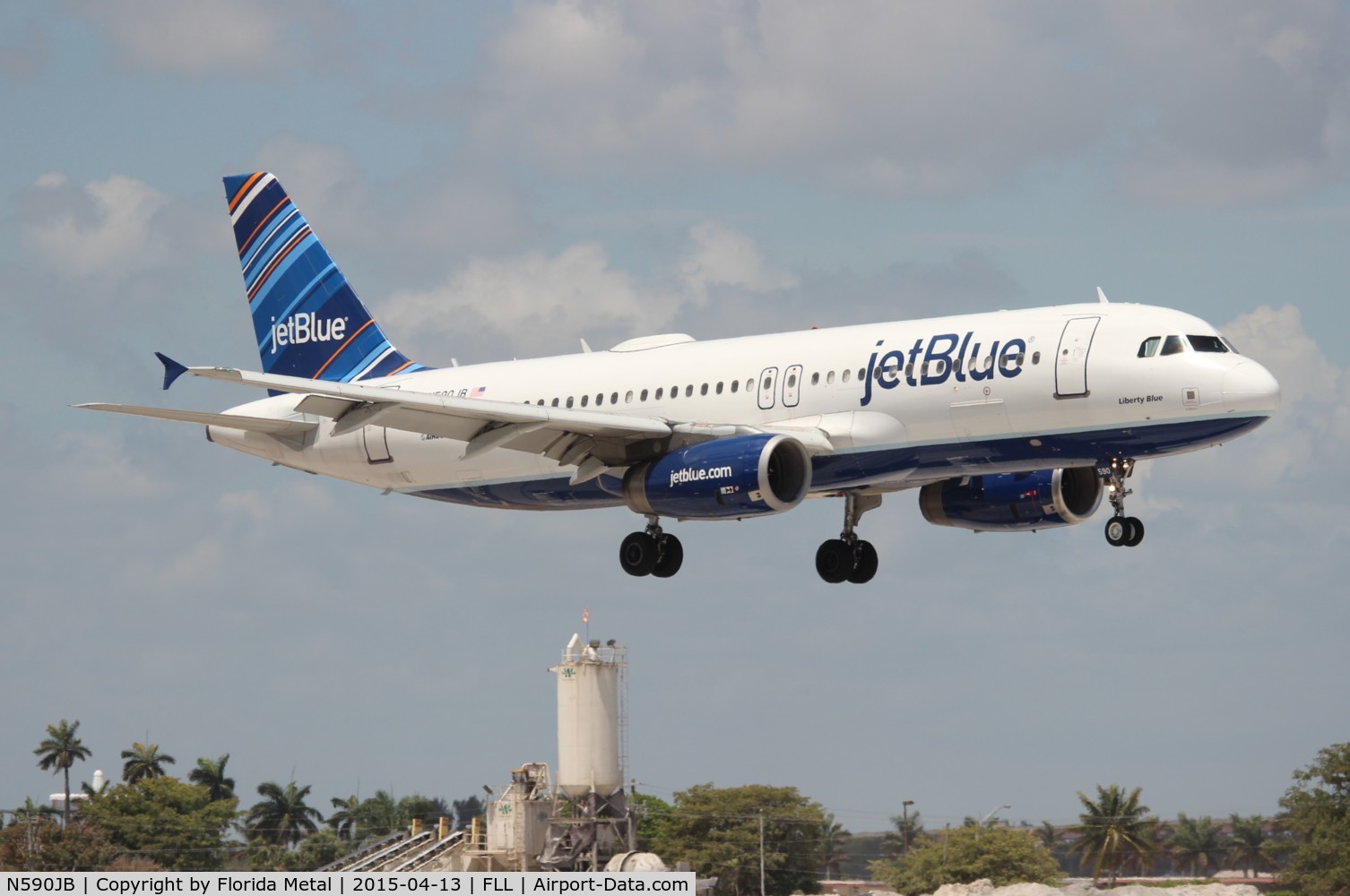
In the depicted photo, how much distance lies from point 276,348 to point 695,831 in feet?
272

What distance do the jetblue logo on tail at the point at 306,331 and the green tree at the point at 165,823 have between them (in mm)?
80872

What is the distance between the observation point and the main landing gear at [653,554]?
167 ft

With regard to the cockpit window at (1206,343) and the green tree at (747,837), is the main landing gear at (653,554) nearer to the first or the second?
the cockpit window at (1206,343)

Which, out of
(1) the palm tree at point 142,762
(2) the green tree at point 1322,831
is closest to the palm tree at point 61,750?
(1) the palm tree at point 142,762

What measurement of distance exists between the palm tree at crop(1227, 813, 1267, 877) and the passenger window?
143 metres

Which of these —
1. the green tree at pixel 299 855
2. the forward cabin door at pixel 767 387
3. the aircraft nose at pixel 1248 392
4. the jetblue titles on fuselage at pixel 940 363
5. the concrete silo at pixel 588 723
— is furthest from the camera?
→ the green tree at pixel 299 855

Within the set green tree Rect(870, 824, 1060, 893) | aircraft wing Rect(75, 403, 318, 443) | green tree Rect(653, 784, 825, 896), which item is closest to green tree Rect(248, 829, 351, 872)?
green tree Rect(653, 784, 825, 896)

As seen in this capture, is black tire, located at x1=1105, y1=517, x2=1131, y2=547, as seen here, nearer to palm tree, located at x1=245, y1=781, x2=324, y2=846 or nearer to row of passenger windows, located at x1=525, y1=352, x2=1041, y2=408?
row of passenger windows, located at x1=525, y1=352, x2=1041, y2=408

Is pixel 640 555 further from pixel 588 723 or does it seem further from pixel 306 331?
pixel 588 723

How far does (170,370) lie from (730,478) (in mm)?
12361

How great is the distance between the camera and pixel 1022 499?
50.9 metres

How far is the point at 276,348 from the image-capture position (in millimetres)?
60562

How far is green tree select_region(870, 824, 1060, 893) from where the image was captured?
416 ft

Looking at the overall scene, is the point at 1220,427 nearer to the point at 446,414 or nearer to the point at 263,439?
the point at 446,414
